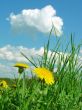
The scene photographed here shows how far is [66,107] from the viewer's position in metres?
4.22

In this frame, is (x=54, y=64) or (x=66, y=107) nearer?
(x=66, y=107)

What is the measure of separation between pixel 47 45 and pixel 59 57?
0.39 m

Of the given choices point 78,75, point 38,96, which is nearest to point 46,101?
point 38,96

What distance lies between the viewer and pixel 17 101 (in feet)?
13.5

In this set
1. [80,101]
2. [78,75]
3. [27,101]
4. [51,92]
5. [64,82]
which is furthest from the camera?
[78,75]

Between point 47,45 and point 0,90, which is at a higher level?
point 47,45

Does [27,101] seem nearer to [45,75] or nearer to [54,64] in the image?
[45,75]

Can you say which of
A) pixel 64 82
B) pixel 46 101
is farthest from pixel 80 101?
pixel 46 101

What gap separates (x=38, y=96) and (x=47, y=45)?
2.29m

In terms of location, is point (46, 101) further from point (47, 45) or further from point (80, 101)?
point (47, 45)

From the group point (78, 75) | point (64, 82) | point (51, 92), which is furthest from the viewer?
point (78, 75)

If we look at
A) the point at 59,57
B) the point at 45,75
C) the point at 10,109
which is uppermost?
the point at 59,57

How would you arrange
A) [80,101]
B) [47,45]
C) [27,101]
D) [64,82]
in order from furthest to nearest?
1. [47,45]
2. [64,82]
3. [80,101]
4. [27,101]

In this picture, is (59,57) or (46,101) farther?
(59,57)
